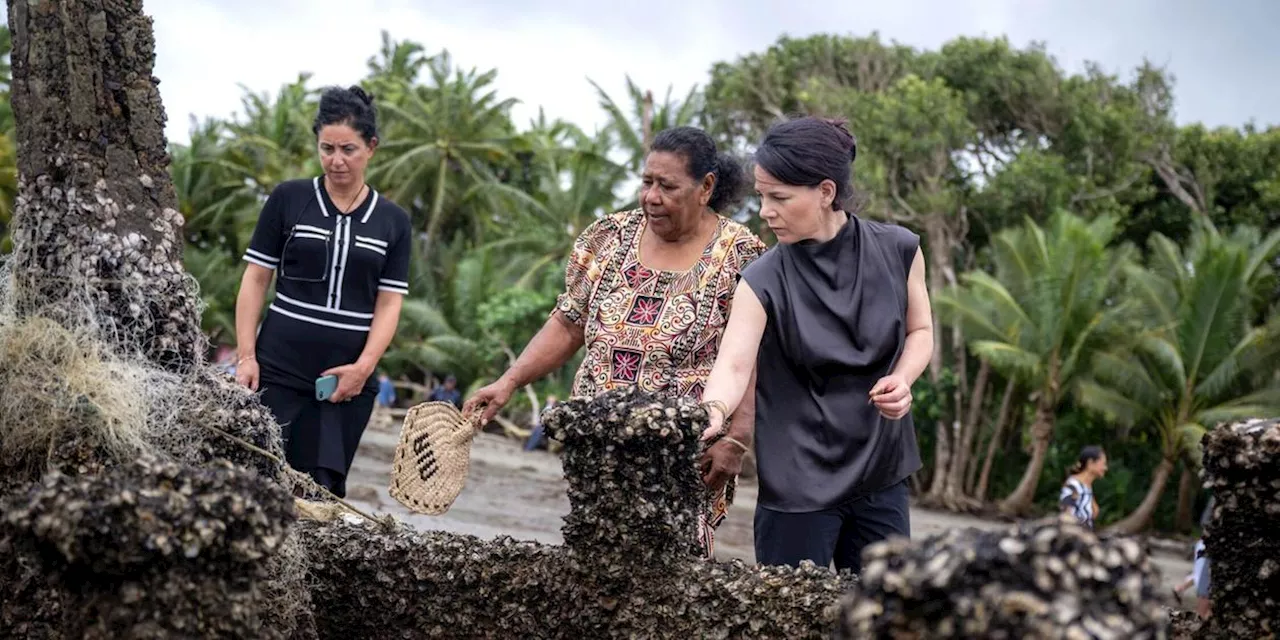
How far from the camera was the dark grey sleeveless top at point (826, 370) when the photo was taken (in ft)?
12.5

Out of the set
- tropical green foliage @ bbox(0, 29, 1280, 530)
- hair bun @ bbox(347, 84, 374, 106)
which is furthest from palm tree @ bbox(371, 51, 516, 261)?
hair bun @ bbox(347, 84, 374, 106)

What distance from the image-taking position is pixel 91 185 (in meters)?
3.77

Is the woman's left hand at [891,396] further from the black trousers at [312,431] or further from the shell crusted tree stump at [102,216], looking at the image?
the black trousers at [312,431]

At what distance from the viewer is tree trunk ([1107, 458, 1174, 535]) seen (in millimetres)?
23312

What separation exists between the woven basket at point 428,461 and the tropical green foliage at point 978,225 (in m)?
11.5

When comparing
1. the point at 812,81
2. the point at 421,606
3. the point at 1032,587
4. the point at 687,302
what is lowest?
the point at 421,606

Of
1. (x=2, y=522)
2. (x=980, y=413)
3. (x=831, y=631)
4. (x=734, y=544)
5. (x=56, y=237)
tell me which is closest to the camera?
(x=2, y=522)

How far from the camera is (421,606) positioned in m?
3.98

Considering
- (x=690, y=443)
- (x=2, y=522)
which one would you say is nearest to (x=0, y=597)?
(x=2, y=522)

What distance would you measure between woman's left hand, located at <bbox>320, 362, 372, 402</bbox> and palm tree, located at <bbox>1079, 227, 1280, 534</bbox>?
1809 centimetres

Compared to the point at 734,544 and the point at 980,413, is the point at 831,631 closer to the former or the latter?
the point at 734,544

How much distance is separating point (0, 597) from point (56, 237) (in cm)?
97

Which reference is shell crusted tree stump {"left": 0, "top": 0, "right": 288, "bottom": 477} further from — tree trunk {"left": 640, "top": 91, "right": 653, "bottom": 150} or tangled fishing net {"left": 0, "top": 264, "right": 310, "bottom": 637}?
tree trunk {"left": 640, "top": 91, "right": 653, "bottom": 150}

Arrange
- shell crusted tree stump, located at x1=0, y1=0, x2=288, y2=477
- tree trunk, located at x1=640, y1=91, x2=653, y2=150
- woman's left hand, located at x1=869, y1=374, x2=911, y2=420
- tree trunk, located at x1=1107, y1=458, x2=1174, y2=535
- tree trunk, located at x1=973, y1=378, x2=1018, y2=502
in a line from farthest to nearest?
tree trunk, located at x1=640, y1=91, x2=653, y2=150
tree trunk, located at x1=973, y1=378, x2=1018, y2=502
tree trunk, located at x1=1107, y1=458, x2=1174, y2=535
shell crusted tree stump, located at x1=0, y1=0, x2=288, y2=477
woman's left hand, located at x1=869, y1=374, x2=911, y2=420
